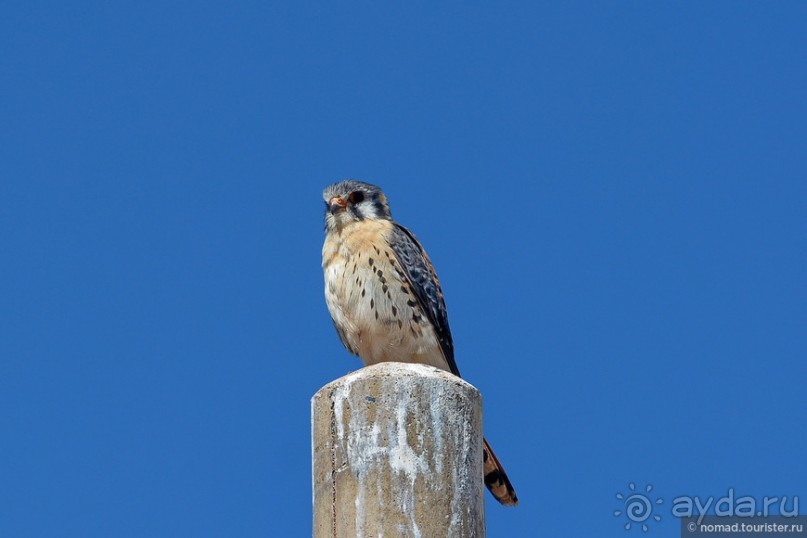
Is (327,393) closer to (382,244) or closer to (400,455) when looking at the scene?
(400,455)

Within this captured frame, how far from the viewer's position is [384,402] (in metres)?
4.28

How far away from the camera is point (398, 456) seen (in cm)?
419

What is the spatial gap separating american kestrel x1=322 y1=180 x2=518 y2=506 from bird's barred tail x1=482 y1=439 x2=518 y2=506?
102 centimetres

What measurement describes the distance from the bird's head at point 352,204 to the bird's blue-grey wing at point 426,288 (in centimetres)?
32

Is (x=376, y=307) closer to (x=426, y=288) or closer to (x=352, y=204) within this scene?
(x=426, y=288)

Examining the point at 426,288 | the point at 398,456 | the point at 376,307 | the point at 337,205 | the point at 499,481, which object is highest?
the point at 337,205

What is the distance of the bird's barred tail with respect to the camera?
6.10 metres

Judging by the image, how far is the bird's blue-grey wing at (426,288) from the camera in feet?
23.3

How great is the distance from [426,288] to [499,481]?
1.46m

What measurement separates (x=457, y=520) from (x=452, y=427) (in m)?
0.33

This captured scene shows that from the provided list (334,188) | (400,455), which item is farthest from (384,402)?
(334,188)

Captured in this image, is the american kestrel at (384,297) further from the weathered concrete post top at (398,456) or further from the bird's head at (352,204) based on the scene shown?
the weathered concrete post top at (398,456)

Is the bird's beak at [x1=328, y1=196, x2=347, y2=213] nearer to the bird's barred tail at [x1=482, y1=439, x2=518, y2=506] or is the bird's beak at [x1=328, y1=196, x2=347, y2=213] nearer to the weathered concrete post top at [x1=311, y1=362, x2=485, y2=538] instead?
the bird's barred tail at [x1=482, y1=439, x2=518, y2=506]

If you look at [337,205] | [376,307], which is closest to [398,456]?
[376,307]
